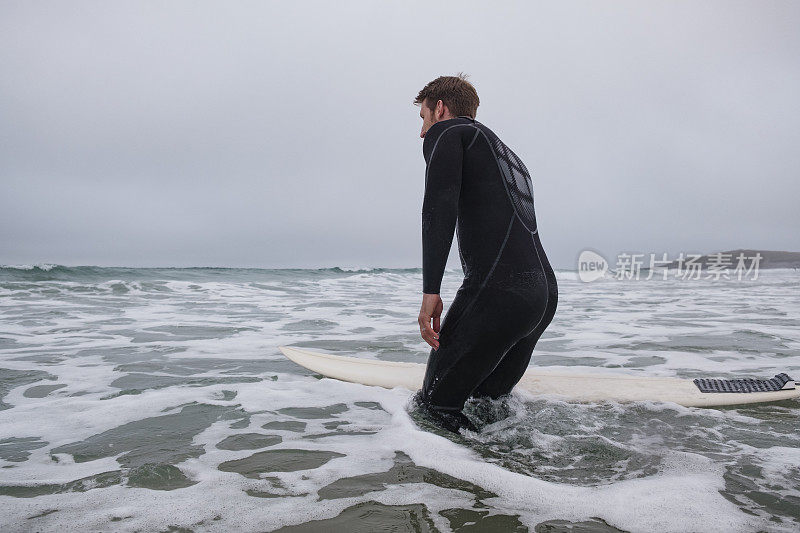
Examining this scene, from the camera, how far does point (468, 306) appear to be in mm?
2246

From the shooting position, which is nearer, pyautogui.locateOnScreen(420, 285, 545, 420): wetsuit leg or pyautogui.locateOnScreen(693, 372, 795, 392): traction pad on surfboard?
pyautogui.locateOnScreen(420, 285, 545, 420): wetsuit leg

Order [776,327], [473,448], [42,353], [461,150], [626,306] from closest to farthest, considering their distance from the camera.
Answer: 1. [473,448]
2. [461,150]
3. [42,353]
4. [776,327]
5. [626,306]

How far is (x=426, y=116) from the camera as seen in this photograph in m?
2.54

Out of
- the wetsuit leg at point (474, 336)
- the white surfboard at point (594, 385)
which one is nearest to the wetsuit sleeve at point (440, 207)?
the wetsuit leg at point (474, 336)

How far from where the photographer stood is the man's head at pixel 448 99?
247cm

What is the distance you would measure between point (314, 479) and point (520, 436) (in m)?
1.00

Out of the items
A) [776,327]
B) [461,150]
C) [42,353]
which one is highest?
[461,150]

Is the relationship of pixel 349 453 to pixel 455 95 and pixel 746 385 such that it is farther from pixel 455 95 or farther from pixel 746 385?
pixel 746 385

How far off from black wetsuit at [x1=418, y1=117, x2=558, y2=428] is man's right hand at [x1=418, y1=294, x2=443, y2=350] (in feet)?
0.13

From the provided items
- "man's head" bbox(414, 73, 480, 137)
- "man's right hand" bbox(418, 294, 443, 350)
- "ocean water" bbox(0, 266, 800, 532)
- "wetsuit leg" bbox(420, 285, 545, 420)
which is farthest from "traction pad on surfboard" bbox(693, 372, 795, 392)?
"man's head" bbox(414, 73, 480, 137)

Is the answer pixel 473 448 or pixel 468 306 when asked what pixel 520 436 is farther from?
pixel 468 306

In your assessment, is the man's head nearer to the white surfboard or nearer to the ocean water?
the ocean water

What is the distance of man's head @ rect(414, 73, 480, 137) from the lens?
2473mm

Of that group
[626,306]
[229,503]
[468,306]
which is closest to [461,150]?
[468,306]
